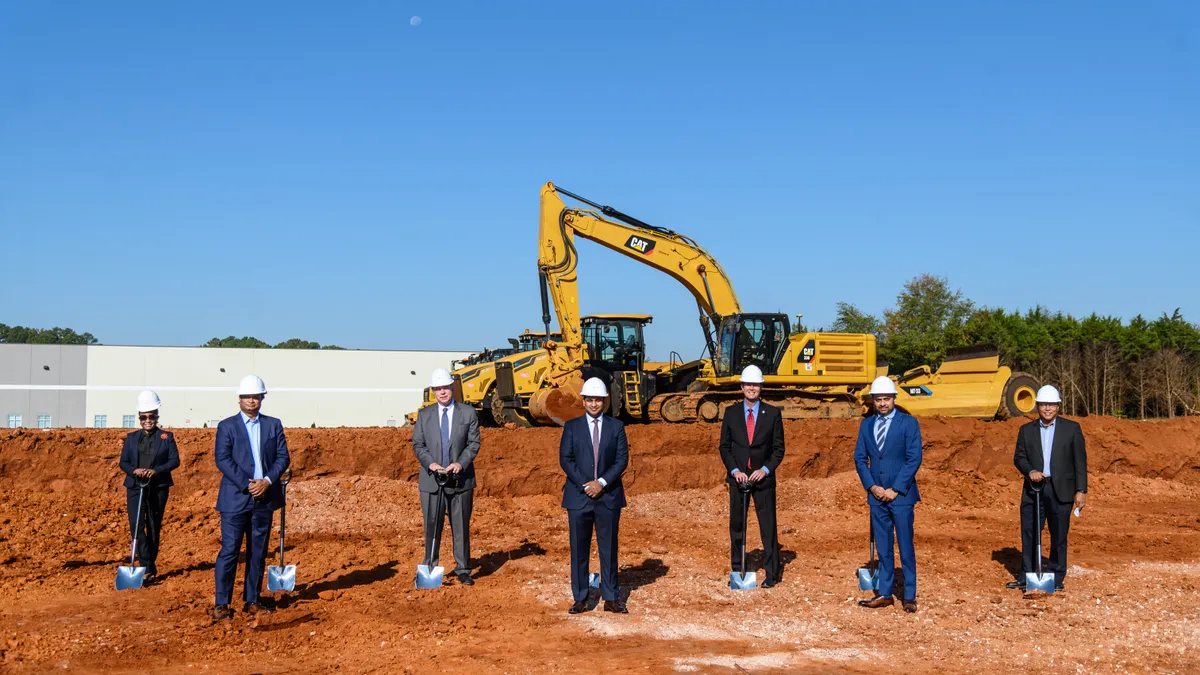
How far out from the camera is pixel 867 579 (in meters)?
9.20

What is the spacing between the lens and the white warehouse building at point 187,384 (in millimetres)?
44219

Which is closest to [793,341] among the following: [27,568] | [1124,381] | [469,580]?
[469,580]

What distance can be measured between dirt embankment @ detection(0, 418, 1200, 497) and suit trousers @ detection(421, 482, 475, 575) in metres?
6.67

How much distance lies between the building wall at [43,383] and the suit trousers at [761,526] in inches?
1643

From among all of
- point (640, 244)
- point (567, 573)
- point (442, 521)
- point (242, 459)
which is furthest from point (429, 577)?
point (640, 244)

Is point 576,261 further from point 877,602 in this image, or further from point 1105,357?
point 1105,357

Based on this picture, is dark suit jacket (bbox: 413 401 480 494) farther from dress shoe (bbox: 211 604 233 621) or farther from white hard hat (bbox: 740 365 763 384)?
white hard hat (bbox: 740 365 763 384)

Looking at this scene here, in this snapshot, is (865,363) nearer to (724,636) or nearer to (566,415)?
(566,415)

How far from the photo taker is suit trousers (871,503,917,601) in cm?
852

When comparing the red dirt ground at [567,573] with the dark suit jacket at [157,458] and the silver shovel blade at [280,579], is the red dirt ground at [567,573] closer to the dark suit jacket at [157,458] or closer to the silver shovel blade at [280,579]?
the silver shovel blade at [280,579]

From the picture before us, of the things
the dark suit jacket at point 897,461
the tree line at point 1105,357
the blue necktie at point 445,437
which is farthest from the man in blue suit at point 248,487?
the tree line at point 1105,357

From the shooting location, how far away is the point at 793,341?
2155 cm

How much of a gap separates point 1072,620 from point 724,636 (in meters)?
2.79

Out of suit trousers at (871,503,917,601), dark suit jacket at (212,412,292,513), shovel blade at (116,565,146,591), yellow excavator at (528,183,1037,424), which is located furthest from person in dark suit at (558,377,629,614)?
yellow excavator at (528,183,1037,424)
